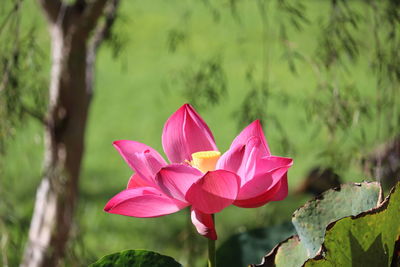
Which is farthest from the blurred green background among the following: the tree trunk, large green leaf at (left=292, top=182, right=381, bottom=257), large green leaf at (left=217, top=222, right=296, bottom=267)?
large green leaf at (left=292, top=182, right=381, bottom=257)

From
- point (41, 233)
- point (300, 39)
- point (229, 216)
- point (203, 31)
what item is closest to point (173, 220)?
point (229, 216)

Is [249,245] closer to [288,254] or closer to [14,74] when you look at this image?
[288,254]

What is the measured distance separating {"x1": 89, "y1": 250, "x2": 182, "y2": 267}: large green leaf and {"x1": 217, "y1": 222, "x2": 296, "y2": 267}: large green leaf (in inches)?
7.5

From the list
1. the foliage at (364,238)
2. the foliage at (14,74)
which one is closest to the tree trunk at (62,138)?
the foliage at (14,74)

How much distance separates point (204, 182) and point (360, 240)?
0.15 m

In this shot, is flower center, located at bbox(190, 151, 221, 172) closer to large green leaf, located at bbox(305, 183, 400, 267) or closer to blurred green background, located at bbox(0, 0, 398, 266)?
large green leaf, located at bbox(305, 183, 400, 267)

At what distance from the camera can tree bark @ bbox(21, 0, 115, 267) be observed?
2174 millimetres

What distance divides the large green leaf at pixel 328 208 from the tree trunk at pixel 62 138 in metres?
1.48

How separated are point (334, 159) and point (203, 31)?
5.48 meters

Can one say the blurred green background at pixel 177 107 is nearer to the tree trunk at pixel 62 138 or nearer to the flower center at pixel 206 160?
the tree trunk at pixel 62 138

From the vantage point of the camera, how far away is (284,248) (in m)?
0.73

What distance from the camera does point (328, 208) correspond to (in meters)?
0.74

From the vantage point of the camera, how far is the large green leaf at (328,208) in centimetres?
73

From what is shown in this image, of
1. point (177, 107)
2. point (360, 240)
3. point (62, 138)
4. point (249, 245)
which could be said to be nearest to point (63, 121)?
point (62, 138)
